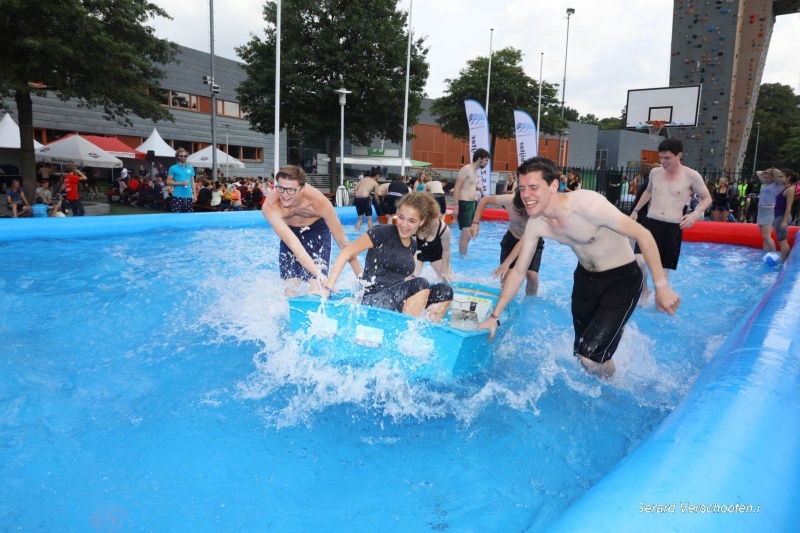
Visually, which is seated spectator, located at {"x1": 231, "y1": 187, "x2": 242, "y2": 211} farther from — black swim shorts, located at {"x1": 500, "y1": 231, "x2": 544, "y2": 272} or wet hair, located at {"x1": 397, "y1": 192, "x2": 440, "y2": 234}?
wet hair, located at {"x1": 397, "y1": 192, "x2": 440, "y2": 234}

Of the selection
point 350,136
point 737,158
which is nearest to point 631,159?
point 737,158

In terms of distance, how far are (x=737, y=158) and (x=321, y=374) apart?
77.6ft

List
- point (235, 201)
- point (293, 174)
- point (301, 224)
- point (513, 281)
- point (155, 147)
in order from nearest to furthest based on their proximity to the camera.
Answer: point (513, 281) → point (293, 174) → point (301, 224) → point (235, 201) → point (155, 147)

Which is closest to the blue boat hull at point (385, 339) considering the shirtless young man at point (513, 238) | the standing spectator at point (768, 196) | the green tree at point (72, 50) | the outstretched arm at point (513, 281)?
the outstretched arm at point (513, 281)

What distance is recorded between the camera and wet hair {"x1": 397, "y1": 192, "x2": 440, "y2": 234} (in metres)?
3.94

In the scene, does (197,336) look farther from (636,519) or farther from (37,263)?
(37,263)

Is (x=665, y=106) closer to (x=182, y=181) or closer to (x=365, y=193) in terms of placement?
(x=365, y=193)

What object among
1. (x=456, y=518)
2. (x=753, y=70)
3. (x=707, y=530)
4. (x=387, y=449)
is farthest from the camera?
(x=753, y=70)

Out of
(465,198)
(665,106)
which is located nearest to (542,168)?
(465,198)

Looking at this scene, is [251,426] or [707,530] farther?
[251,426]

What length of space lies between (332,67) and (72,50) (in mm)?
12116

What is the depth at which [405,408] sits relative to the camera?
3568mm

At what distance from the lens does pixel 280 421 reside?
338cm

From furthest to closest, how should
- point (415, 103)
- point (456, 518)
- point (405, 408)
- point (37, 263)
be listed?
point (415, 103) < point (37, 263) < point (405, 408) < point (456, 518)
